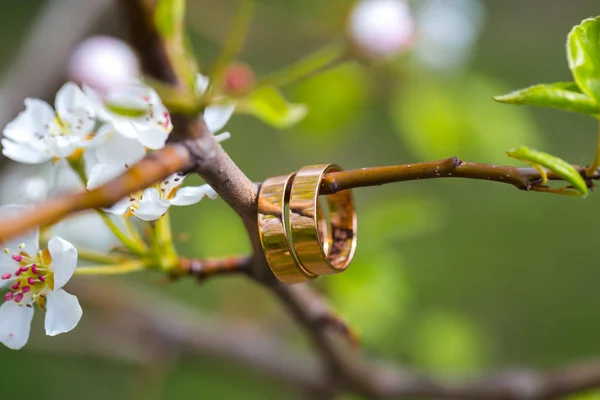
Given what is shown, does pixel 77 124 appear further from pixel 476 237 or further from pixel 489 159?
pixel 476 237

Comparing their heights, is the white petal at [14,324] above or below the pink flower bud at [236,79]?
below

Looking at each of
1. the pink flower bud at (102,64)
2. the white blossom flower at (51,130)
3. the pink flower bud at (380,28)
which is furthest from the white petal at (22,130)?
the pink flower bud at (380,28)

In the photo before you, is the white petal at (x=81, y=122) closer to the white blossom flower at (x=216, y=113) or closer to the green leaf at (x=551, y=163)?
the white blossom flower at (x=216, y=113)

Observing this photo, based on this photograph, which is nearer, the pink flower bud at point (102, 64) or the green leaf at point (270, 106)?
the green leaf at point (270, 106)

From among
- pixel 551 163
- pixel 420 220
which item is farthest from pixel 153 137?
pixel 420 220

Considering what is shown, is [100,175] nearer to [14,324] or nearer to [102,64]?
[14,324]

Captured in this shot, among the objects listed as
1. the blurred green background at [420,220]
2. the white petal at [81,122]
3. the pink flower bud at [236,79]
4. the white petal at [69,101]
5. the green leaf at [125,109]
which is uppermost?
the green leaf at [125,109]

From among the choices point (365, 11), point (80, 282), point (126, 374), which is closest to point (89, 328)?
point (80, 282)
